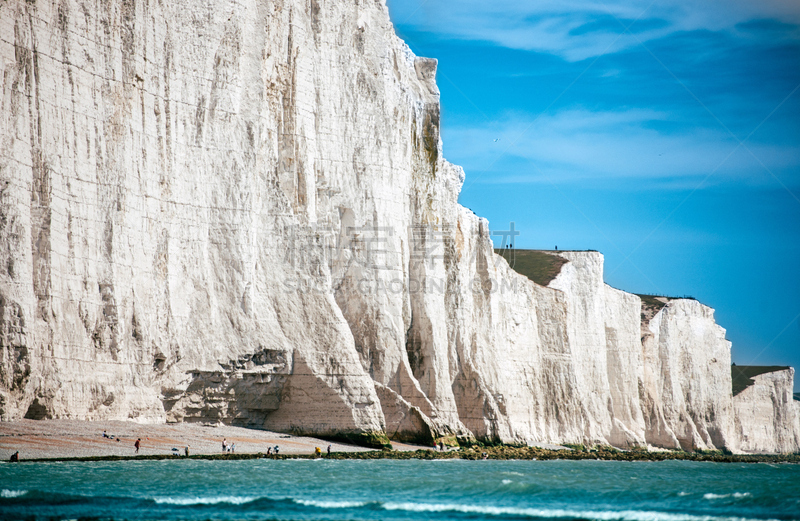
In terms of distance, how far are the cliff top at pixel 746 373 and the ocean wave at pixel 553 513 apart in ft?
216

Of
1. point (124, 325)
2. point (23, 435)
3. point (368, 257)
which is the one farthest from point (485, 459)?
point (23, 435)

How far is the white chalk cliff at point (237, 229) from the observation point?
91.9ft

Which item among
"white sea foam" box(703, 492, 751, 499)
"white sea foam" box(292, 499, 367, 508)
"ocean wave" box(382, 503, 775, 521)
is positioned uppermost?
"white sea foam" box(703, 492, 751, 499)

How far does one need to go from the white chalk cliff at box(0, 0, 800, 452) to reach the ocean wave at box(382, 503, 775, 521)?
440 inches

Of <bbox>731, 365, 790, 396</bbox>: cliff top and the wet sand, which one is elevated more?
<bbox>731, 365, 790, 396</bbox>: cliff top

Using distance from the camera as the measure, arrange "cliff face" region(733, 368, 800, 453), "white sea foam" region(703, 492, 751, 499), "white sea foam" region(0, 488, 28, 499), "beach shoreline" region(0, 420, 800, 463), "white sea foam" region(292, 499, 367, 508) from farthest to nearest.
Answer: "cliff face" region(733, 368, 800, 453), "white sea foam" region(703, 492, 751, 499), "beach shoreline" region(0, 420, 800, 463), "white sea foam" region(292, 499, 367, 508), "white sea foam" region(0, 488, 28, 499)

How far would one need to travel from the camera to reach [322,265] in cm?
3712

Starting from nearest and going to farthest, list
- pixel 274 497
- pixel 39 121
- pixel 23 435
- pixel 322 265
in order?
pixel 274 497
pixel 23 435
pixel 39 121
pixel 322 265

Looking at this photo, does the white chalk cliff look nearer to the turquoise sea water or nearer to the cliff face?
the turquoise sea water

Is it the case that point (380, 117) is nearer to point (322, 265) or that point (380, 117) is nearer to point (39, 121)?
point (322, 265)

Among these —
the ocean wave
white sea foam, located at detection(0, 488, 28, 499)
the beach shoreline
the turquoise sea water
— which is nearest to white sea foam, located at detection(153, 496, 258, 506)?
the turquoise sea water

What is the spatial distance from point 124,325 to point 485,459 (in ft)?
51.4

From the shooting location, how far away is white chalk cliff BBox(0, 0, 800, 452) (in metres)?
28.0

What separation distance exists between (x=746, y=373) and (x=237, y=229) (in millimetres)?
67214
